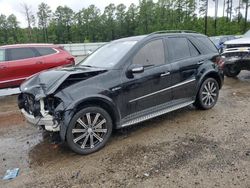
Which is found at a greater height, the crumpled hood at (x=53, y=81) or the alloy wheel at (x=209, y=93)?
the crumpled hood at (x=53, y=81)

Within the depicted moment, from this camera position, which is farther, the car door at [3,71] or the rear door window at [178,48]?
the car door at [3,71]

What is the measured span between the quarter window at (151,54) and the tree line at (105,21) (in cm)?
5639

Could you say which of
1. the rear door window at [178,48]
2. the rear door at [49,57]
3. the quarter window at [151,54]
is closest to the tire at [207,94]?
the rear door window at [178,48]

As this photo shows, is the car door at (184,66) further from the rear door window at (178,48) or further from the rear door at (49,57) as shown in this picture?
the rear door at (49,57)

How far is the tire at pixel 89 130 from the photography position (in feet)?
13.8

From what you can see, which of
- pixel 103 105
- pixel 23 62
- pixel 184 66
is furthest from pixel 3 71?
pixel 184 66

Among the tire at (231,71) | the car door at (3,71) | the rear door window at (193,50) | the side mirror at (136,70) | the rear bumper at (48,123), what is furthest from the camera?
the tire at (231,71)

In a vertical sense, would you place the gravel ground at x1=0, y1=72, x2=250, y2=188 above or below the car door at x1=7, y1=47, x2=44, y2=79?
below

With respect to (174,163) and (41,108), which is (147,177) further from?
(41,108)

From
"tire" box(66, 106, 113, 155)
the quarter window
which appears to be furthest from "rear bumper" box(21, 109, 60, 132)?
the quarter window

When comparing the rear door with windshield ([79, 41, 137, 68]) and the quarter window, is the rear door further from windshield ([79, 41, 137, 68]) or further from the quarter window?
the quarter window

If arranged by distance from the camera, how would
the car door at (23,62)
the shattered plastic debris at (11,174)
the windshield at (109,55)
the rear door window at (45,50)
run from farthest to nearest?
the rear door window at (45,50) < the car door at (23,62) < the windshield at (109,55) < the shattered plastic debris at (11,174)

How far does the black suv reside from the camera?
420 cm

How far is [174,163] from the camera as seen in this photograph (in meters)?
3.96
